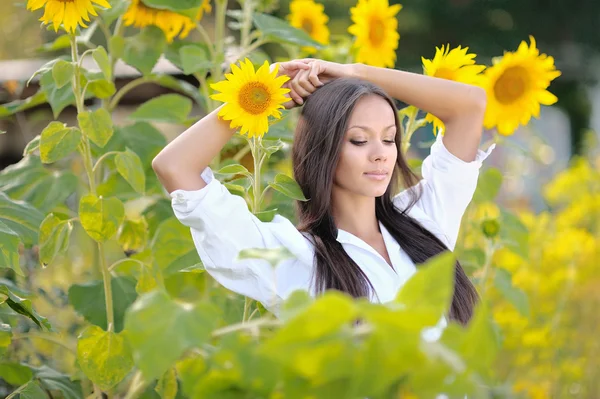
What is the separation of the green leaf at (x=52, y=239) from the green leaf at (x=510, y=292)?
874 mm

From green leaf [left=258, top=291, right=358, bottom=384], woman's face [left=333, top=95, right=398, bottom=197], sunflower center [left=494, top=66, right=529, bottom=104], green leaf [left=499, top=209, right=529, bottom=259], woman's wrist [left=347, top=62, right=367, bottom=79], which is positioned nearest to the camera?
green leaf [left=258, top=291, right=358, bottom=384]

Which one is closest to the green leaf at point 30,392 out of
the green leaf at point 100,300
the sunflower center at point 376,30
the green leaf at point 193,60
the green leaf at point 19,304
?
the green leaf at point 19,304

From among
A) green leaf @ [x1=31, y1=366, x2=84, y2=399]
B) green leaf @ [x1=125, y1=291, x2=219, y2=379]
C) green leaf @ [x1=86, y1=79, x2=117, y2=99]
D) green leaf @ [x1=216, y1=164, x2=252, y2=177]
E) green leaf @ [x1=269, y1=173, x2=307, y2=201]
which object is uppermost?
green leaf @ [x1=125, y1=291, x2=219, y2=379]

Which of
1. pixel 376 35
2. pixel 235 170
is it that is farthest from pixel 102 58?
pixel 376 35

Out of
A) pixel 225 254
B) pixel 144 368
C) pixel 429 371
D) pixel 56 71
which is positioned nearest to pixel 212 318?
pixel 144 368

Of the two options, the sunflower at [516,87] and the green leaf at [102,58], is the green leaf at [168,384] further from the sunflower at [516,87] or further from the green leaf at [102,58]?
the sunflower at [516,87]

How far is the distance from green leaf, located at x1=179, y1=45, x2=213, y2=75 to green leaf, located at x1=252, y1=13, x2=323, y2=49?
140mm

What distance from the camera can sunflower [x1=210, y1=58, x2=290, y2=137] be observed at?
1242 millimetres

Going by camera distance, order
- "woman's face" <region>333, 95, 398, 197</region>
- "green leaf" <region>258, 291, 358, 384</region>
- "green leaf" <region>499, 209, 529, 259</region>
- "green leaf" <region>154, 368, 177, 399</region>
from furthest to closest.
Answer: "green leaf" <region>499, 209, 529, 259</region> → "woman's face" <region>333, 95, 398, 197</region> → "green leaf" <region>154, 368, 177, 399</region> → "green leaf" <region>258, 291, 358, 384</region>

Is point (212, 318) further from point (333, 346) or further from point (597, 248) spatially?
point (597, 248)

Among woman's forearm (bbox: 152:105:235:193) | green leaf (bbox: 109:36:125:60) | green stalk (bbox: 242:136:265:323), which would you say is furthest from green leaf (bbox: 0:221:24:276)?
green leaf (bbox: 109:36:125:60)

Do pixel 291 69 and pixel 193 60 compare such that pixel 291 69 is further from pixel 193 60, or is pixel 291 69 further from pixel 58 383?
pixel 58 383

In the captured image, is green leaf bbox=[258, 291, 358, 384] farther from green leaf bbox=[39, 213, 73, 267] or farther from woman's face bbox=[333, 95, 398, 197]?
green leaf bbox=[39, 213, 73, 267]

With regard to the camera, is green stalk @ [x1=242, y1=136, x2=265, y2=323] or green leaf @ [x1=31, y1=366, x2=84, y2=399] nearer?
green stalk @ [x1=242, y1=136, x2=265, y2=323]
